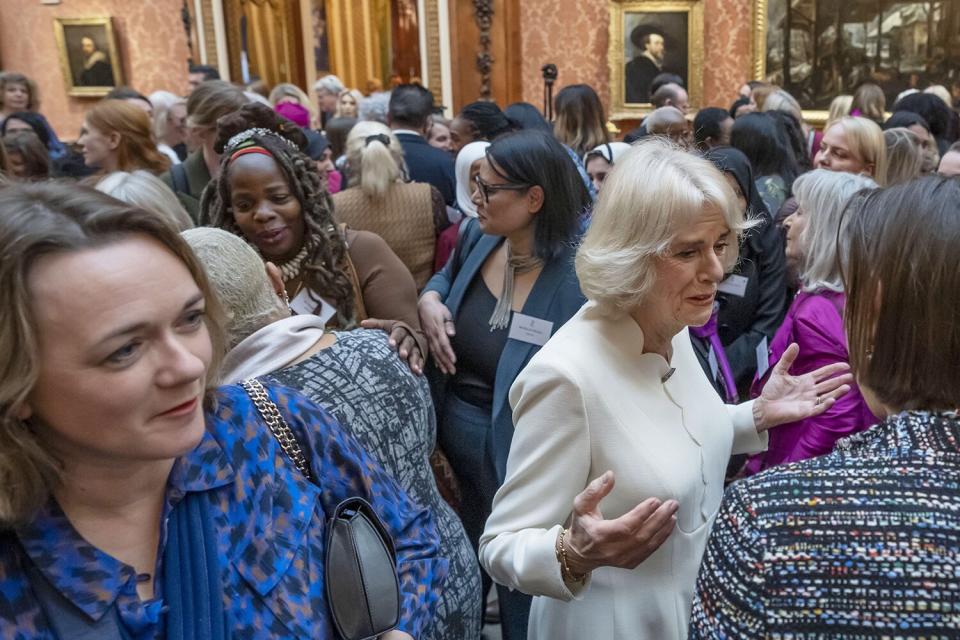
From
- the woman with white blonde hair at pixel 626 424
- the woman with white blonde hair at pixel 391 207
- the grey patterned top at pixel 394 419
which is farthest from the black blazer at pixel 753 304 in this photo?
the grey patterned top at pixel 394 419

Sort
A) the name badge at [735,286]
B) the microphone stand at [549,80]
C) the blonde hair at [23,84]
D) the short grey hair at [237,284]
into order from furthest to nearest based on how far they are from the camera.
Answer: the microphone stand at [549,80] < the blonde hair at [23,84] < the name badge at [735,286] < the short grey hair at [237,284]

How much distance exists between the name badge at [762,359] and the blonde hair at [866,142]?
138 centimetres

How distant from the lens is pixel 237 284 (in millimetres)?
1862

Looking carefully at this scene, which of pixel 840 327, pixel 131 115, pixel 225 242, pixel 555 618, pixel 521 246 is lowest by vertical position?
pixel 555 618

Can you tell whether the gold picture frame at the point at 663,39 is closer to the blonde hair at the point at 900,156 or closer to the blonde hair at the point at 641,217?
the blonde hair at the point at 900,156

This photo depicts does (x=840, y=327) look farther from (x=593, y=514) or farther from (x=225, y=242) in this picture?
(x=225, y=242)

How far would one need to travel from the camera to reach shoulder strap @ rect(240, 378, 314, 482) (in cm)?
148

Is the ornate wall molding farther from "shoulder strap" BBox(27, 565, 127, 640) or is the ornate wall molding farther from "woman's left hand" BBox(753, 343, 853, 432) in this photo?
"shoulder strap" BBox(27, 565, 127, 640)

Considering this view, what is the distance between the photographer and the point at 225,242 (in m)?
1.92

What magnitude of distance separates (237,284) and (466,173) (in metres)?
2.67

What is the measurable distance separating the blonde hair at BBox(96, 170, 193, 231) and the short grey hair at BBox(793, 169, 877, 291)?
213 cm

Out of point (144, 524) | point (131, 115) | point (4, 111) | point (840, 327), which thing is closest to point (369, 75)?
point (4, 111)

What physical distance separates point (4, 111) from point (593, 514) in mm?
7359

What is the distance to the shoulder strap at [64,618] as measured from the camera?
1.14m
